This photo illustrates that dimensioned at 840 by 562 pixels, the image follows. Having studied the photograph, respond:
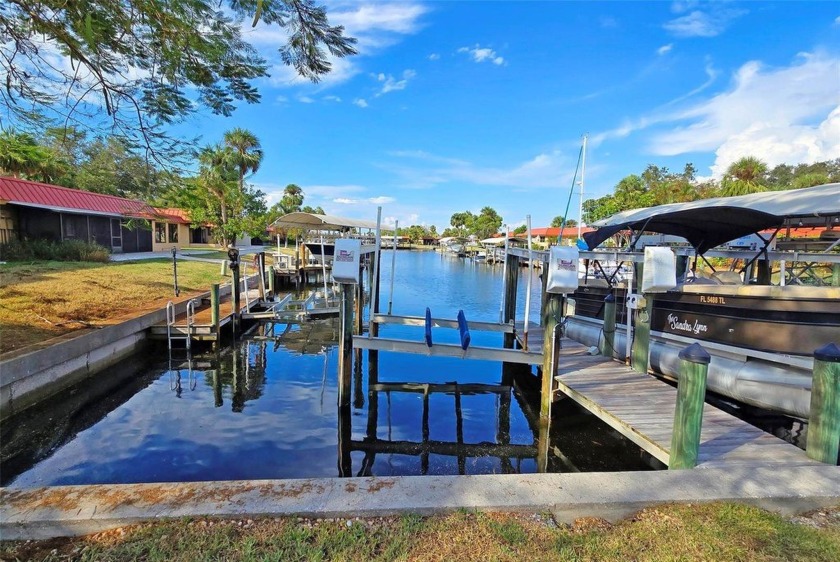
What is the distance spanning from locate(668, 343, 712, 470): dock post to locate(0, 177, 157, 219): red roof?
1603 centimetres

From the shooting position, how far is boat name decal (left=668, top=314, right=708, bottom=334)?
637cm

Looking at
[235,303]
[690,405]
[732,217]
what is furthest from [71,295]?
[732,217]

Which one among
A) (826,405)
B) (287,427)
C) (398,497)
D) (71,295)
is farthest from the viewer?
(71,295)

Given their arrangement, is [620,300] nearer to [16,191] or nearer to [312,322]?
[312,322]

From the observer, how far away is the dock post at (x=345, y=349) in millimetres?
5992

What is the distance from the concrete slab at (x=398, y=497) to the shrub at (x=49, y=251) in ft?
53.7

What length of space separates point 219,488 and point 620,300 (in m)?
8.01

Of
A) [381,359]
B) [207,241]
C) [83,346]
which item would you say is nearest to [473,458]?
[381,359]

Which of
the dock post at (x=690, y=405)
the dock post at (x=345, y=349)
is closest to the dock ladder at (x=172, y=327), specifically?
the dock post at (x=345, y=349)

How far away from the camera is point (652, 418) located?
4.51 m

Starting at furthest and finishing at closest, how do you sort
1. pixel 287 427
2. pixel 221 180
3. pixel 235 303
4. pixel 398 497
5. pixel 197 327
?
1. pixel 221 180
2. pixel 235 303
3. pixel 197 327
4. pixel 287 427
5. pixel 398 497

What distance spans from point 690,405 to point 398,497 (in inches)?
95.8

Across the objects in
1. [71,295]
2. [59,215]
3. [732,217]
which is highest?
[59,215]

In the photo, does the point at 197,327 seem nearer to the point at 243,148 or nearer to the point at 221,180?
the point at 221,180
